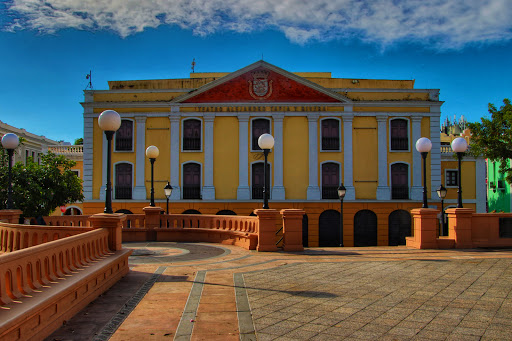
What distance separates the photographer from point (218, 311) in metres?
6.91

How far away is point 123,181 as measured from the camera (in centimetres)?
3120

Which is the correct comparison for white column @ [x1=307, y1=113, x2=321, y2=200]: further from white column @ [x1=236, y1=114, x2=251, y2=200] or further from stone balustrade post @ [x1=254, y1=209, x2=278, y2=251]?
stone balustrade post @ [x1=254, y1=209, x2=278, y2=251]

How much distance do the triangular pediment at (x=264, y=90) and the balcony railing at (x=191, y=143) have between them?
2520mm

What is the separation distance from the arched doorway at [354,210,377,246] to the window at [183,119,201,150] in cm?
1153

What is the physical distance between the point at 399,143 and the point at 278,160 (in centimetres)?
819

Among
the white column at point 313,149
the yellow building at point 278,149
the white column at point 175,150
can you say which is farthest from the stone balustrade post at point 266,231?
the white column at point 175,150

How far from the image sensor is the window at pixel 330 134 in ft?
101

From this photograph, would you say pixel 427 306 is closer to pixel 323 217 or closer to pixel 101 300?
pixel 101 300

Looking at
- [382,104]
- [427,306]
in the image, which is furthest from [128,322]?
[382,104]

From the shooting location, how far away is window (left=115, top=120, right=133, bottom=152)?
102 ft

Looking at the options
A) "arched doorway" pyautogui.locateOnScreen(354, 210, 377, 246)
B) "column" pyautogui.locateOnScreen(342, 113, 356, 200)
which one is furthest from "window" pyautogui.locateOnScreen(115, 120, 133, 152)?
"arched doorway" pyautogui.locateOnScreen(354, 210, 377, 246)

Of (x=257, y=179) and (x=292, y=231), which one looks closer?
(x=292, y=231)

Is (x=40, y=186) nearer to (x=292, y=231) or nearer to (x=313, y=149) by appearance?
(x=313, y=149)

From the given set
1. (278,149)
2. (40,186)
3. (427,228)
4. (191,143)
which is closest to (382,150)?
(278,149)
